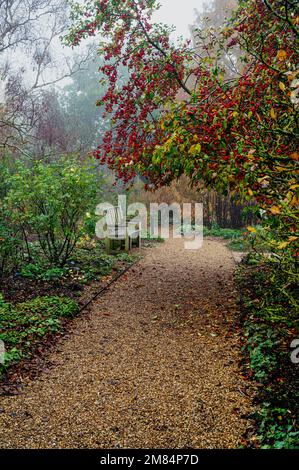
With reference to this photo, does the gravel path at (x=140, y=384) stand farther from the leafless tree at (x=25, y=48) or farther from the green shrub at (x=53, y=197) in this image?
the leafless tree at (x=25, y=48)

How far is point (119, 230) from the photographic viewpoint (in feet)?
28.3

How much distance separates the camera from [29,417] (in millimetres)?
2617

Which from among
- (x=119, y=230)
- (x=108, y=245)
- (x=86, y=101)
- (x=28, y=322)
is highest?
(x=86, y=101)

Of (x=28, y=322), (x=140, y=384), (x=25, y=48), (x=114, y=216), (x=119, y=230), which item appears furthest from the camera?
(x=25, y=48)

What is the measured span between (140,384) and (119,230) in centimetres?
572

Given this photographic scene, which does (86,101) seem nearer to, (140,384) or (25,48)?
(25,48)

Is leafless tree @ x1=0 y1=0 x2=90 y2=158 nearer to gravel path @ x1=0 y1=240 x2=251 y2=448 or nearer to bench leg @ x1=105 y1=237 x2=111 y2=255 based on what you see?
bench leg @ x1=105 y1=237 x2=111 y2=255

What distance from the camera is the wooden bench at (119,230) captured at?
8250mm

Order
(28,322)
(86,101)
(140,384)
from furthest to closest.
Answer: (86,101) < (28,322) < (140,384)

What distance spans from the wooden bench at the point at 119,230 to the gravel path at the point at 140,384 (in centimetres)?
290

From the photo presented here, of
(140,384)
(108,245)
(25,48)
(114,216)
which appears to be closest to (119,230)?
(108,245)

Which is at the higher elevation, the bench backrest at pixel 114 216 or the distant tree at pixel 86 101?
the distant tree at pixel 86 101

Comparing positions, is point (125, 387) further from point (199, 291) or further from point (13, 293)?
point (199, 291)

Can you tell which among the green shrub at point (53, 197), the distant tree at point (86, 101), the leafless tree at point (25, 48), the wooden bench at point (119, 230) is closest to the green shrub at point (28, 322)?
the green shrub at point (53, 197)
